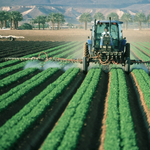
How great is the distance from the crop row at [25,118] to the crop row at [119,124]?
2.30m

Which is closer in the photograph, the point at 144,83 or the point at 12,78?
the point at 144,83

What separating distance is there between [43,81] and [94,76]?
2.83m

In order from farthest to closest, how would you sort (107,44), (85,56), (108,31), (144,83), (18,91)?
(85,56)
(108,31)
(107,44)
(144,83)
(18,91)

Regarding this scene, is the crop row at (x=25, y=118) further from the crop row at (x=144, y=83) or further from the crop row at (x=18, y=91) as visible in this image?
the crop row at (x=144, y=83)

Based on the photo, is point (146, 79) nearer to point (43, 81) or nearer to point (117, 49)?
point (117, 49)

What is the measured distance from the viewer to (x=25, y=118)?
708 cm

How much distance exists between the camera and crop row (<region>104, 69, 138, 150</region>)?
567 centimetres

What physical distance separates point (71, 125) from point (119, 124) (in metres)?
1.46

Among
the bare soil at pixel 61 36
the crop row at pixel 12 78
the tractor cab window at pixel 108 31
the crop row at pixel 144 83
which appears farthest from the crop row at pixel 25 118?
the bare soil at pixel 61 36

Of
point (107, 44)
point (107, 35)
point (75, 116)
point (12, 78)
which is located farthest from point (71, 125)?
point (107, 35)

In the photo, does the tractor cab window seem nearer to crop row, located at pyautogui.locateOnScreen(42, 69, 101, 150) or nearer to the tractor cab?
the tractor cab

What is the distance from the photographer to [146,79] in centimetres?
1173

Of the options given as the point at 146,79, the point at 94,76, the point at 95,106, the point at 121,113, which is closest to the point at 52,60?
the point at 94,76

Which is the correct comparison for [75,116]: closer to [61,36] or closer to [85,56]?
[85,56]
